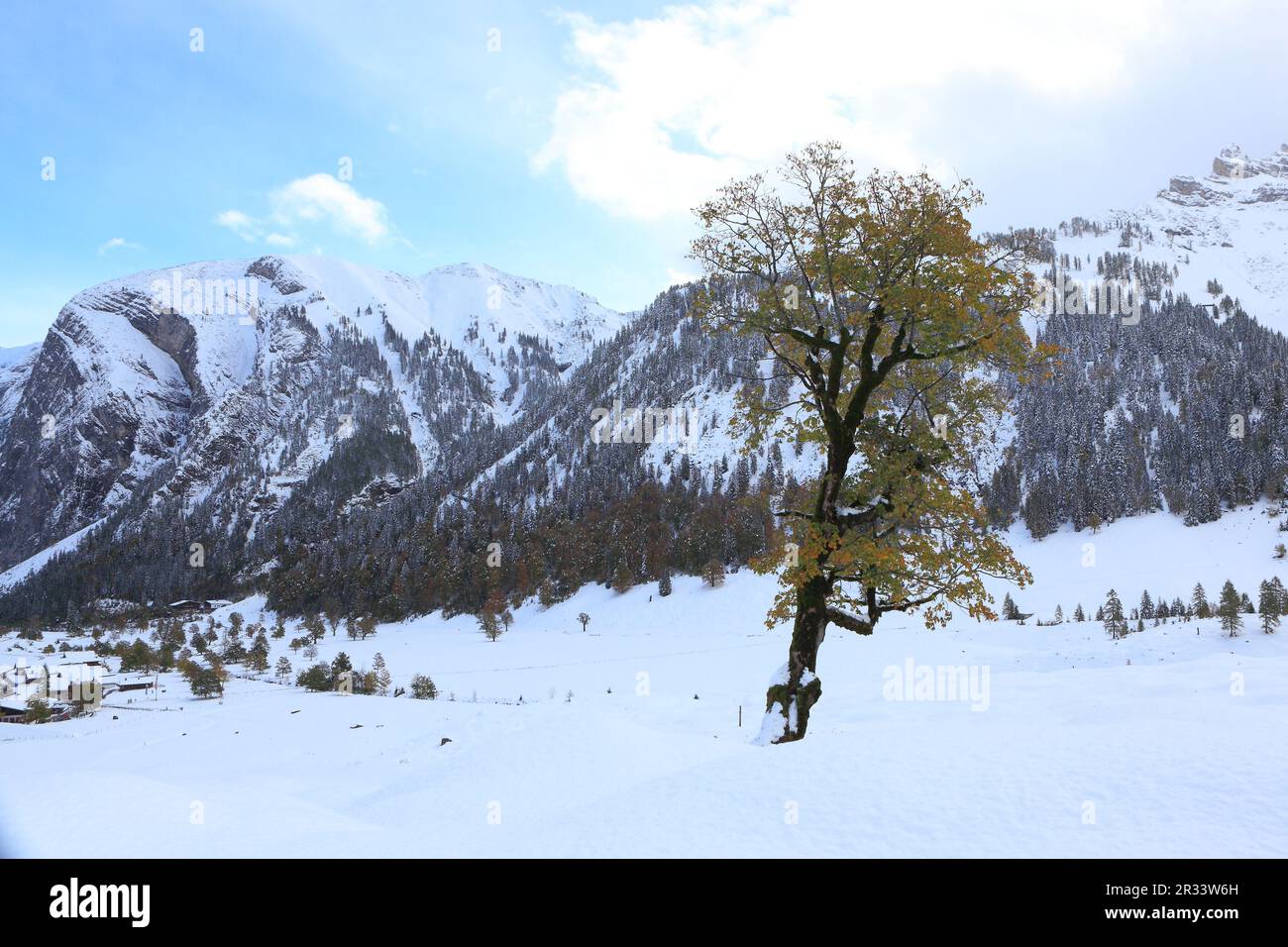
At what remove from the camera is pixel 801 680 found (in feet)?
36.2

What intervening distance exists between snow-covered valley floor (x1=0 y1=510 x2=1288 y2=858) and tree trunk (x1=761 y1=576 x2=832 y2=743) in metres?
0.49

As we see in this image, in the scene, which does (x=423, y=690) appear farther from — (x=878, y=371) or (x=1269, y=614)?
(x=1269, y=614)

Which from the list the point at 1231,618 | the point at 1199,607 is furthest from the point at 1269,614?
the point at 1199,607

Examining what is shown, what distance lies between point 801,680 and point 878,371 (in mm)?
5313

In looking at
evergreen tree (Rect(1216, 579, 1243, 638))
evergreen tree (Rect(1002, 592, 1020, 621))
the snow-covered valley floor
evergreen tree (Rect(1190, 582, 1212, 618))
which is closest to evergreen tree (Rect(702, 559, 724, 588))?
evergreen tree (Rect(1002, 592, 1020, 621))

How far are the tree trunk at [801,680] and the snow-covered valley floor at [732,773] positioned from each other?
49cm

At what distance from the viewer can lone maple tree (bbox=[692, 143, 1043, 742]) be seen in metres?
9.45

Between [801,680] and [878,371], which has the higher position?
[878,371]

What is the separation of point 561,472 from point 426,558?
4109 cm

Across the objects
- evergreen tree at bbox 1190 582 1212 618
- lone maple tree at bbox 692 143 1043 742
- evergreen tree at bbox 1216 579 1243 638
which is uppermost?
lone maple tree at bbox 692 143 1043 742

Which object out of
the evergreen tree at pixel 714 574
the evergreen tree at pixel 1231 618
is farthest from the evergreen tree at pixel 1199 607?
the evergreen tree at pixel 714 574

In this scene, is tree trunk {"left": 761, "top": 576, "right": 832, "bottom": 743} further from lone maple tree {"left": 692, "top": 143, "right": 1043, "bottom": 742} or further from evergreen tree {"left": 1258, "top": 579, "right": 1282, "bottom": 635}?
evergreen tree {"left": 1258, "top": 579, "right": 1282, "bottom": 635}

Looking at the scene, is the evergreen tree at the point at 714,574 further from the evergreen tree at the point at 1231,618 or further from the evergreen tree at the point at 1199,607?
the evergreen tree at the point at 1231,618
